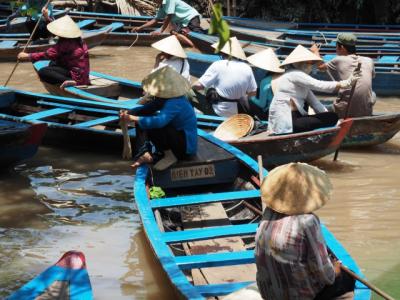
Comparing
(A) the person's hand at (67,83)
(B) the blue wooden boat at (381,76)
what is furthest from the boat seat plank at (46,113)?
(B) the blue wooden boat at (381,76)

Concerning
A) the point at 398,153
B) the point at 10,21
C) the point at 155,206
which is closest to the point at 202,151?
the point at 155,206

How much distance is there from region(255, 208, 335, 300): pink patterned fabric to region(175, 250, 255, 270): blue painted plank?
93 cm

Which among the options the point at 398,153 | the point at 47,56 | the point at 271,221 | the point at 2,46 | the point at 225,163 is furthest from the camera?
the point at 2,46

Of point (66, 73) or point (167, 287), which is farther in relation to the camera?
point (66, 73)

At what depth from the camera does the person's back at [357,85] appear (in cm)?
796

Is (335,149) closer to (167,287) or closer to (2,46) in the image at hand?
(167,287)

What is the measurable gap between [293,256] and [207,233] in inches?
62.6

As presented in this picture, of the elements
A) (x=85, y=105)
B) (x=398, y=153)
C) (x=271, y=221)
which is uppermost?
(x=271, y=221)

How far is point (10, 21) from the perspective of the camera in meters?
14.2

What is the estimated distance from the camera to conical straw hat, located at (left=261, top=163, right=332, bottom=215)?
140 inches

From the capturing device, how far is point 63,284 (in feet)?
13.4

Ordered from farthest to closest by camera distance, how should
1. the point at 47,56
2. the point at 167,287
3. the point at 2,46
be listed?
the point at 2,46, the point at 47,56, the point at 167,287

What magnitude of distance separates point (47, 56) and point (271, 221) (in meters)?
5.86

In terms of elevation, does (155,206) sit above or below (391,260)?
above
